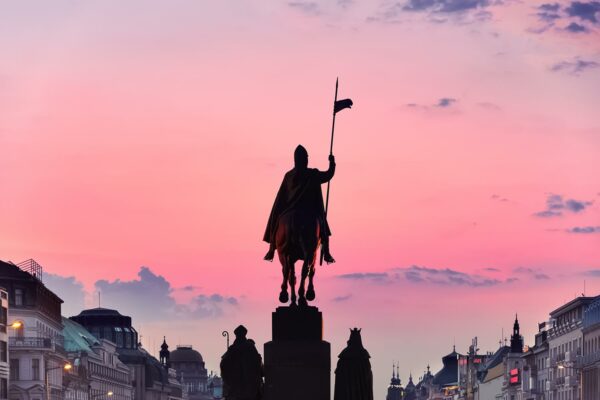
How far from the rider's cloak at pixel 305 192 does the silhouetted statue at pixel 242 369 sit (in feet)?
9.99

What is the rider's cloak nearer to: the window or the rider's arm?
the rider's arm

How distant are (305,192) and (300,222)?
715 millimetres

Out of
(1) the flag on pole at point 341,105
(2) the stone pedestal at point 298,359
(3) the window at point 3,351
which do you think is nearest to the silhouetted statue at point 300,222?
(2) the stone pedestal at point 298,359

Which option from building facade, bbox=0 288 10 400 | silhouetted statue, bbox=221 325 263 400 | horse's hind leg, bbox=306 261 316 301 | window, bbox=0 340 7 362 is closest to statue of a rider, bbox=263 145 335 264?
horse's hind leg, bbox=306 261 316 301

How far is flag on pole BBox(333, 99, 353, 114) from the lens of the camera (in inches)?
1906

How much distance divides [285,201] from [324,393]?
15.1 feet

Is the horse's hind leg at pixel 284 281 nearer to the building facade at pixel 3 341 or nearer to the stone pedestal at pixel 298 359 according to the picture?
the stone pedestal at pixel 298 359

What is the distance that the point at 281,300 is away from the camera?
158ft

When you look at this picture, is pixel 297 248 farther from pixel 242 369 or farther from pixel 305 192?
pixel 242 369

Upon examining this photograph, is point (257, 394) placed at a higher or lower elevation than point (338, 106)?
lower

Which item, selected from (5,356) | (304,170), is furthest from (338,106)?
(5,356)

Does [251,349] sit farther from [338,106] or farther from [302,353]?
[338,106]

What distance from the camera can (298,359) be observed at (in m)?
47.0

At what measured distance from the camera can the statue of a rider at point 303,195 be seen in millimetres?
47281
